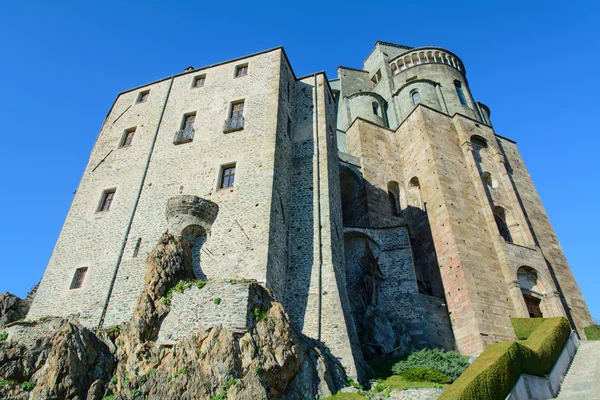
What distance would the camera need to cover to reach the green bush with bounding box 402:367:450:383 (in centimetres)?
1491

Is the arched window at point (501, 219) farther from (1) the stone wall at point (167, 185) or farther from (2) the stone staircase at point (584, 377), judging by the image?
(1) the stone wall at point (167, 185)

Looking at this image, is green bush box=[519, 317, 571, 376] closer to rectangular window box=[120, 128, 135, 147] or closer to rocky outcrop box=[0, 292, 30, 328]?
rectangular window box=[120, 128, 135, 147]

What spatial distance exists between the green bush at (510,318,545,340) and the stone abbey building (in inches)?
22.9

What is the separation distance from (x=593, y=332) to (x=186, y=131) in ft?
74.9

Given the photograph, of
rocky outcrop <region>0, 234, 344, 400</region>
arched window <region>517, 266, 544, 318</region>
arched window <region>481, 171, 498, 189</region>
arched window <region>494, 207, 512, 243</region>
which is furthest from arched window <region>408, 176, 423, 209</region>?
rocky outcrop <region>0, 234, 344, 400</region>

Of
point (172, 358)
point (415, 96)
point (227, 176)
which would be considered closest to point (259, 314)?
point (172, 358)

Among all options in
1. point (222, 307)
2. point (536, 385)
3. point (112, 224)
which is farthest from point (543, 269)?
point (112, 224)

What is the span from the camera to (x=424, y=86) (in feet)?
114

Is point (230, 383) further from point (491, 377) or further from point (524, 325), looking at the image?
point (524, 325)

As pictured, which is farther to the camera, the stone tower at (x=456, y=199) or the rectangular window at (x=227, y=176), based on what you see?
the stone tower at (x=456, y=199)

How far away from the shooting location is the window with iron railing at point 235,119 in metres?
20.8

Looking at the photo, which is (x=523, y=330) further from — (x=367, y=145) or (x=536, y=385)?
(x=367, y=145)

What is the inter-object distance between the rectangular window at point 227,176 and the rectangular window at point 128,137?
21.9 ft

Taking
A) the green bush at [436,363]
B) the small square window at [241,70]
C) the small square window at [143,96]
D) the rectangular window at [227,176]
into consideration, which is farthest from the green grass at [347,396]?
the small square window at [143,96]
